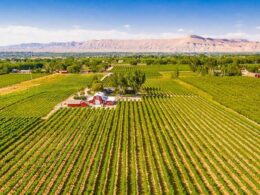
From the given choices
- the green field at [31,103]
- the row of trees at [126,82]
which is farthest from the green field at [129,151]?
the row of trees at [126,82]

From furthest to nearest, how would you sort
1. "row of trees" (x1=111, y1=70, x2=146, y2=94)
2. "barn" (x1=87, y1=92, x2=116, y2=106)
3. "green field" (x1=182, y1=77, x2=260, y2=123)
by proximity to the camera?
"row of trees" (x1=111, y1=70, x2=146, y2=94) → "barn" (x1=87, y1=92, x2=116, y2=106) → "green field" (x1=182, y1=77, x2=260, y2=123)

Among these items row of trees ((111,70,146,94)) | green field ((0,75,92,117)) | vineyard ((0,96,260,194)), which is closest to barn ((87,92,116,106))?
green field ((0,75,92,117))

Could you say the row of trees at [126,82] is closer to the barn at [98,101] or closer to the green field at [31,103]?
the green field at [31,103]

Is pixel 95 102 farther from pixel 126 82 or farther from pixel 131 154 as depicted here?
pixel 131 154

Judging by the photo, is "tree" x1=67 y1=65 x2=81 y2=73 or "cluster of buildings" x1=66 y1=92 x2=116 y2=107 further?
"tree" x1=67 y1=65 x2=81 y2=73

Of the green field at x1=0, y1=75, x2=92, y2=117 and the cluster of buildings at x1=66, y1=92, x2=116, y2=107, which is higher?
the cluster of buildings at x1=66, y1=92, x2=116, y2=107

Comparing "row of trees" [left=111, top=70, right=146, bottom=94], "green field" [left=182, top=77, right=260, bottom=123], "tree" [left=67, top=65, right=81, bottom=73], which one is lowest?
"tree" [left=67, top=65, right=81, bottom=73]

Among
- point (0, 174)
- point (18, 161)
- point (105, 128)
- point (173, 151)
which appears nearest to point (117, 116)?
point (105, 128)

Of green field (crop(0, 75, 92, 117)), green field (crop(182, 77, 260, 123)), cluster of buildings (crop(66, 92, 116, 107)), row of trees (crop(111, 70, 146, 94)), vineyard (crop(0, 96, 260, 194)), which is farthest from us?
row of trees (crop(111, 70, 146, 94))

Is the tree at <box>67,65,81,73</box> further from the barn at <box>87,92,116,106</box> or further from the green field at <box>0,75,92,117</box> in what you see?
the barn at <box>87,92,116,106</box>

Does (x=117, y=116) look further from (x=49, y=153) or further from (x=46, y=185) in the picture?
(x=46, y=185)
